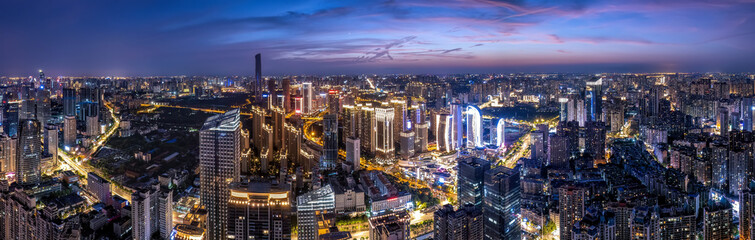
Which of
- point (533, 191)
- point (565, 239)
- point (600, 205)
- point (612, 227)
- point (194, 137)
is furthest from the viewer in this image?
point (194, 137)

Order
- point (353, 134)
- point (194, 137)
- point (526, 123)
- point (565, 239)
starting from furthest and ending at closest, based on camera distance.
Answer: point (526, 123) < point (353, 134) < point (194, 137) < point (565, 239)

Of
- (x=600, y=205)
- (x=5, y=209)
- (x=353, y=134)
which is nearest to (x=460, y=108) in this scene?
(x=353, y=134)

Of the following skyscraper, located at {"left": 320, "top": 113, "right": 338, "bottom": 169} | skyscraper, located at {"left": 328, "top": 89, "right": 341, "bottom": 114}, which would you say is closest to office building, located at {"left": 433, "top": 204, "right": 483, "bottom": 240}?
skyscraper, located at {"left": 320, "top": 113, "right": 338, "bottom": 169}

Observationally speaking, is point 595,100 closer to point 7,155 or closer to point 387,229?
point 387,229

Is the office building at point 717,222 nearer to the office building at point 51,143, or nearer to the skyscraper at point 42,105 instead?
the office building at point 51,143

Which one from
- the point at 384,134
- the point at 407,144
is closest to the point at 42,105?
the point at 384,134

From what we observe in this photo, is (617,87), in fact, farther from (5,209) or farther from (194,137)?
(5,209)
